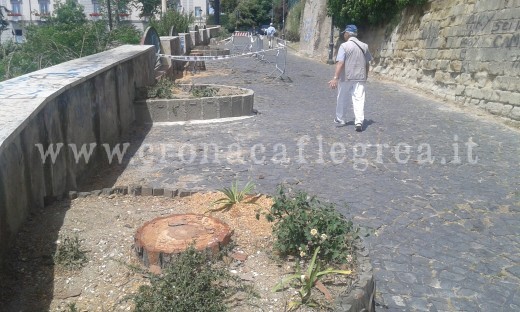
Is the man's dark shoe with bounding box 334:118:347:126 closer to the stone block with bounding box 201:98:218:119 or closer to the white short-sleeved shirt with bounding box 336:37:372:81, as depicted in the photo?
the white short-sleeved shirt with bounding box 336:37:372:81

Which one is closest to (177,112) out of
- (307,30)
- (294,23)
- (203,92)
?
(203,92)

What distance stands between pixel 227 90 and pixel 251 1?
60.2m

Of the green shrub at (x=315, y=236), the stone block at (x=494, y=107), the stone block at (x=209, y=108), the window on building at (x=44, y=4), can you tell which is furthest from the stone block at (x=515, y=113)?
the window on building at (x=44, y=4)

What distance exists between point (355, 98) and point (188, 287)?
21.4 feet

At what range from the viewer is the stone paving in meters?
3.86

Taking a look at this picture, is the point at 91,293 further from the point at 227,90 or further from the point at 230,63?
the point at 230,63

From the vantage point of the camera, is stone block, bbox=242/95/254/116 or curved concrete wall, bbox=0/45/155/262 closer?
curved concrete wall, bbox=0/45/155/262

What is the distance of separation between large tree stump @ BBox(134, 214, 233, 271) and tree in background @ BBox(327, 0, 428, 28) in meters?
12.9

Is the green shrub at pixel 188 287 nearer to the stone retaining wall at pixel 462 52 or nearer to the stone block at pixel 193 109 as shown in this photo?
the stone block at pixel 193 109

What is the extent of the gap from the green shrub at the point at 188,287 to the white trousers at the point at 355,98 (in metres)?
5.97

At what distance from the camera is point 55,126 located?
16.3 feet

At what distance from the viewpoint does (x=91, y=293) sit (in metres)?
3.07

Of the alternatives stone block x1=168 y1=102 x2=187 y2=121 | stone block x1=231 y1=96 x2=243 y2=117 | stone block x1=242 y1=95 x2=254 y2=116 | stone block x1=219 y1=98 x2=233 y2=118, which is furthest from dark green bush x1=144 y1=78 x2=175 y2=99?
stone block x1=242 y1=95 x2=254 y2=116

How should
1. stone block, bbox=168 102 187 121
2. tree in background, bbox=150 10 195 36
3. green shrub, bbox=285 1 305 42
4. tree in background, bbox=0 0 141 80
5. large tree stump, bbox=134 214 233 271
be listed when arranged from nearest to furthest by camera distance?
1. large tree stump, bbox=134 214 233 271
2. stone block, bbox=168 102 187 121
3. tree in background, bbox=0 0 141 80
4. tree in background, bbox=150 10 195 36
5. green shrub, bbox=285 1 305 42
